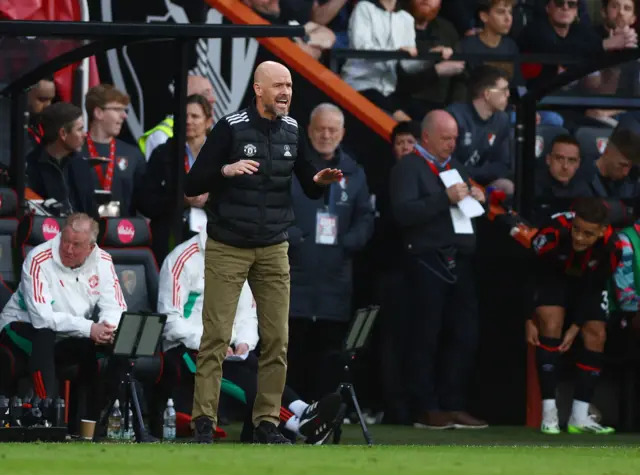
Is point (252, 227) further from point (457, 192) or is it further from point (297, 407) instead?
point (457, 192)

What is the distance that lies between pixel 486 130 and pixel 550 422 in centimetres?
251

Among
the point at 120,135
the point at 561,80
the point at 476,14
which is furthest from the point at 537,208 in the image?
the point at 120,135

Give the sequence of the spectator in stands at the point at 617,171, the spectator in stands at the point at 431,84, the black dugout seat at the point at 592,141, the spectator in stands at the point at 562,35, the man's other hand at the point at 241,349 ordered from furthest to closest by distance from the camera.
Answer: the spectator in stands at the point at 562,35 → the spectator in stands at the point at 431,84 → the black dugout seat at the point at 592,141 → the spectator in stands at the point at 617,171 → the man's other hand at the point at 241,349

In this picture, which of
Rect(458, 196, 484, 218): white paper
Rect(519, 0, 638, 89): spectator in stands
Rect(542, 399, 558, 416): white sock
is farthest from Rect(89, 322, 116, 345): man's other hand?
Rect(519, 0, 638, 89): spectator in stands

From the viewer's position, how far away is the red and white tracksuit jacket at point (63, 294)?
40.6ft

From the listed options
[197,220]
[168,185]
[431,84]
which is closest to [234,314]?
[168,185]

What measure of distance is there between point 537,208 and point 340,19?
8.03 ft

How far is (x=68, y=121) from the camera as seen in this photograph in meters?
13.4

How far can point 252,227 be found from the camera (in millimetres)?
10789

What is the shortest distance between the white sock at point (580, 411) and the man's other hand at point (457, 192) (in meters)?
1.89

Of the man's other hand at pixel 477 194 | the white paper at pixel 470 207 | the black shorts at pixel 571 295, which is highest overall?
the man's other hand at pixel 477 194

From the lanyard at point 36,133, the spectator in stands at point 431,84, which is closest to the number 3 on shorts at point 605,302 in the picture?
the spectator in stands at point 431,84

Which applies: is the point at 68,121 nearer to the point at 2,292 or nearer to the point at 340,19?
the point at 2,292

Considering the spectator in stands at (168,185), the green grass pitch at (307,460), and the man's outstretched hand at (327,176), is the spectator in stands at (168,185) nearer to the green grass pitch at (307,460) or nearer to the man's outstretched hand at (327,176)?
the man's outstretched hand at (327,176)
